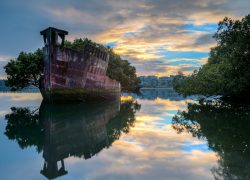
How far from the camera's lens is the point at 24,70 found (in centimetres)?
5319

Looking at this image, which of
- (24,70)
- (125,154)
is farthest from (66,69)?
(125,154)

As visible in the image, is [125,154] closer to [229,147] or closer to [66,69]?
[229,147]

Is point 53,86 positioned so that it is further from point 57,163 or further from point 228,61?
point 57,163

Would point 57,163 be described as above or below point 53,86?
below

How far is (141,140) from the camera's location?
1324 centimetres

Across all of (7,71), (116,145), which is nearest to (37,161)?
(116,145)

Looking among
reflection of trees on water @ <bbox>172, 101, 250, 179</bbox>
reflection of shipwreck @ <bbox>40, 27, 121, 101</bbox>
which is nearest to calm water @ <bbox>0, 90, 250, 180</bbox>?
reflection of trees on water @ <bbox>172, 101, 250, 179</bbox>

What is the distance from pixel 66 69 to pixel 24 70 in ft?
66.9

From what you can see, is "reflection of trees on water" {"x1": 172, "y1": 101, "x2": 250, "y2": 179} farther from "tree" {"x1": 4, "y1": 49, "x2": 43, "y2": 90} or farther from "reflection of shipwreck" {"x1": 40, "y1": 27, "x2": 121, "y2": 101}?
"tree" {"x1": 4, "y1": 49, "x2": 43, "y2": 90}

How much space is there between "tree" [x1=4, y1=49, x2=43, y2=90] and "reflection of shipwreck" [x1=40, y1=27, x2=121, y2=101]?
16897mm

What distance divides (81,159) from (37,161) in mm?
1282

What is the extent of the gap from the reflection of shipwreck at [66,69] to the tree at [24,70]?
16897 mm

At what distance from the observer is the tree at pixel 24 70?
5306cm

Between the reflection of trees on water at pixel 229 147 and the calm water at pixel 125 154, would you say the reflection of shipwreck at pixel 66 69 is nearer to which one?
the calm water at pixel 125 154
